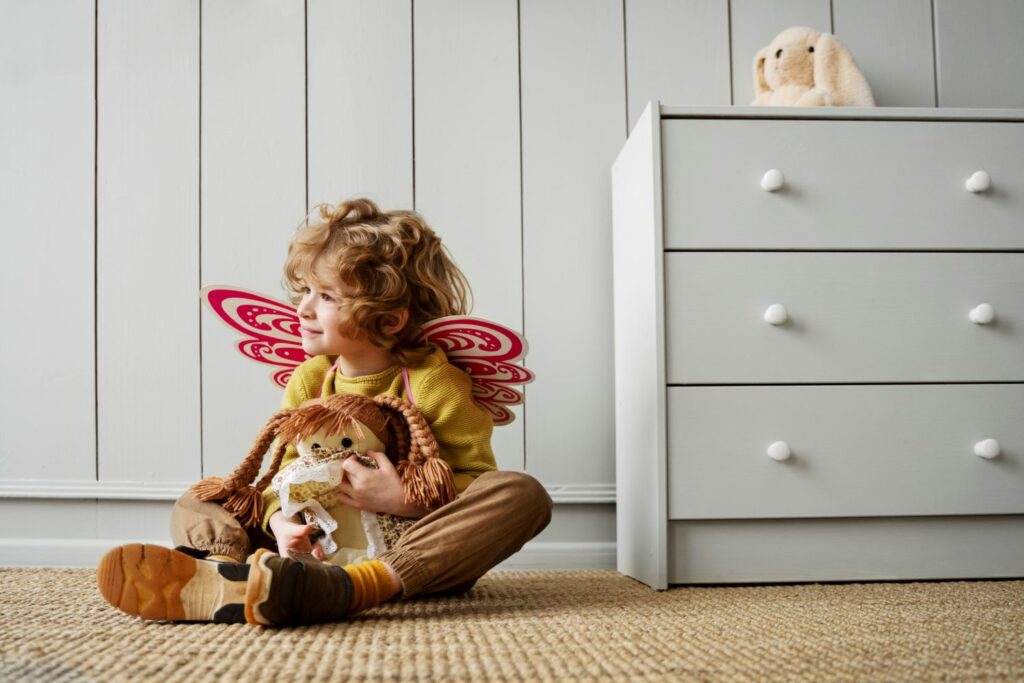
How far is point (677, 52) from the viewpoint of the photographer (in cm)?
161


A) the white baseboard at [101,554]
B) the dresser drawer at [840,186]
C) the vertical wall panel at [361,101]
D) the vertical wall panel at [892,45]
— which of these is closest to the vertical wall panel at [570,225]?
the white baseboard at [101,554]

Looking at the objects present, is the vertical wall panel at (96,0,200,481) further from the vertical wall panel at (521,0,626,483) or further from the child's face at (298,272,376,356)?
the vertical wall panel at (521,0,626,483)

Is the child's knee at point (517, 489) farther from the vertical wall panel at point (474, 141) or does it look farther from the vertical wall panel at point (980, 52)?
the vertical wall panel at point (980, 52)

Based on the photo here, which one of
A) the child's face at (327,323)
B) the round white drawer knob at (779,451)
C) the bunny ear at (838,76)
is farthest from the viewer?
the bunny ear at (838,76)

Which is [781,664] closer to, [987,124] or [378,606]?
[378,606]

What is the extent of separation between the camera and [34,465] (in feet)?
5.01

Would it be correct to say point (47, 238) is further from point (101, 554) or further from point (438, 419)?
point (438, 419)

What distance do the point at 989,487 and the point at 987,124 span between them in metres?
0.53

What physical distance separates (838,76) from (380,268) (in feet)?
2.90

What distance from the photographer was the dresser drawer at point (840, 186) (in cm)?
126

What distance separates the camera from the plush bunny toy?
1.47 m

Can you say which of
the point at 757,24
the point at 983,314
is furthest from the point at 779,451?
the point at 757,24

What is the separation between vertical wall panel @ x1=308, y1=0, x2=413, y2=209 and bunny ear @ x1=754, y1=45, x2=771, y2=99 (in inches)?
24.5

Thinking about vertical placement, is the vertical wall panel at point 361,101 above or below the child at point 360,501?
above
